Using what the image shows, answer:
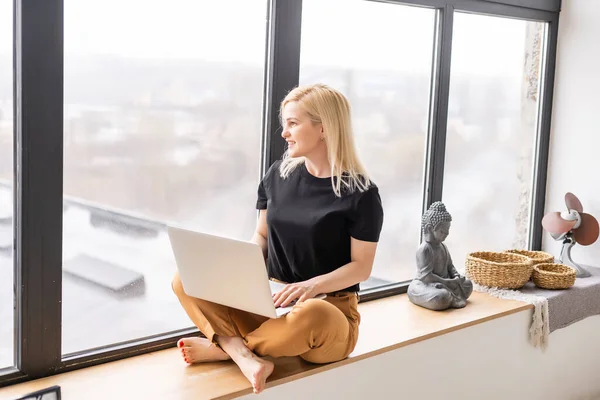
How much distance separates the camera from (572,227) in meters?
3.00

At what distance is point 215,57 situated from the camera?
7.02 feet

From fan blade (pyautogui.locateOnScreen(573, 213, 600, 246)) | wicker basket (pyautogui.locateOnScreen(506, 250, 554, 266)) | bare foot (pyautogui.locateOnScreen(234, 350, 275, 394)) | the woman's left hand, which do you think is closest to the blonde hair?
the woman's left hand

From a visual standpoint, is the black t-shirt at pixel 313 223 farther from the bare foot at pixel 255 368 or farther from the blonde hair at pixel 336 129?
the bare foot at pixel 255 368

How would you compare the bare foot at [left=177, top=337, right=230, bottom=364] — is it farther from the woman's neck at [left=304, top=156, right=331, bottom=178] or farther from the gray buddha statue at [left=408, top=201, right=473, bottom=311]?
the gray buddha statue at [left=408, top=201, right=473, bottom=311]

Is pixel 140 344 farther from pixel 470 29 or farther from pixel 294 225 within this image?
pixel 470 29

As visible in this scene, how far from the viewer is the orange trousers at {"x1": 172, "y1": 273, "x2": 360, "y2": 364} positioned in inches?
72.1

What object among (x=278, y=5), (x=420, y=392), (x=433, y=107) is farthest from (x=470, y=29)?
(x=420, y=392)

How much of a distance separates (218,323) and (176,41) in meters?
0.82

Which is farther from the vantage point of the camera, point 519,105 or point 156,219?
point 519,105

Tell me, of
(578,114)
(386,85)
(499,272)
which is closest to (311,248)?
(386,85)

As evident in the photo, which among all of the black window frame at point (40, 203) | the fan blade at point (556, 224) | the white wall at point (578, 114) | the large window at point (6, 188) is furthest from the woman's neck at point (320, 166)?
the white wall at point (578, 114)

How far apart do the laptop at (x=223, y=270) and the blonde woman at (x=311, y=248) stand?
9 centimetres

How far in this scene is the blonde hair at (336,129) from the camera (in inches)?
77.2

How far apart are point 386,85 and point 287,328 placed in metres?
1.19
